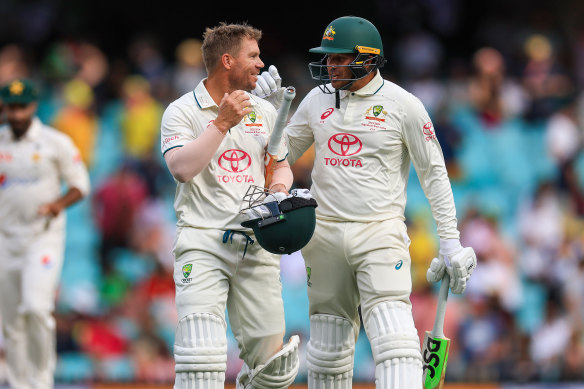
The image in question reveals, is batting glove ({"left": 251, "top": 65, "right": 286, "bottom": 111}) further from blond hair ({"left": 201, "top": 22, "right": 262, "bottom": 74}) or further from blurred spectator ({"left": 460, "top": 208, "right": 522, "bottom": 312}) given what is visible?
blurred spectator ({"left": 460, "top": 208, "right": 522, "bottom": 312})

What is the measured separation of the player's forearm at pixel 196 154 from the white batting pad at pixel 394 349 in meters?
1.15

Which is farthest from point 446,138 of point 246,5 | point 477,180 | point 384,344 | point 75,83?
point 384,344

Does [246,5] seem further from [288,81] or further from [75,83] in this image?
[75,83]

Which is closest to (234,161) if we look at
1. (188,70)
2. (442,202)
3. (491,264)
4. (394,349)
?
(442,202)

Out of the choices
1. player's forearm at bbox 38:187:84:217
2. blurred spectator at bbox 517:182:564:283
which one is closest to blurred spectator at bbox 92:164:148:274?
player's forearm at bbox 38:187:84:217

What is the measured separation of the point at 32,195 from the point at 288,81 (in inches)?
192

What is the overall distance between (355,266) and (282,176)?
1.95ft

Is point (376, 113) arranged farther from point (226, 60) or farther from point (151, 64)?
point (151, 64)

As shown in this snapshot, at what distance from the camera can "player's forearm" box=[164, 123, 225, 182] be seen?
5.28 m

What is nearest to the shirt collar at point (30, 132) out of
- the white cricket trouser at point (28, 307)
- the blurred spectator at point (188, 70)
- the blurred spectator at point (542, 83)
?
the white cricket trouser at point (28, 307)

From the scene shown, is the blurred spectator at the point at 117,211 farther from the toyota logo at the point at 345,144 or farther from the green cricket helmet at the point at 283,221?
the green cricket helmet at the point at 283,221

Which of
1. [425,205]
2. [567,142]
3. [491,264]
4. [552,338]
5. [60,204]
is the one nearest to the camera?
[60,204]

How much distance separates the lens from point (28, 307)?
25.3 feet

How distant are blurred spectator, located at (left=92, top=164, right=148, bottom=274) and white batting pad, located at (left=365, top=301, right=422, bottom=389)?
18.1ft
